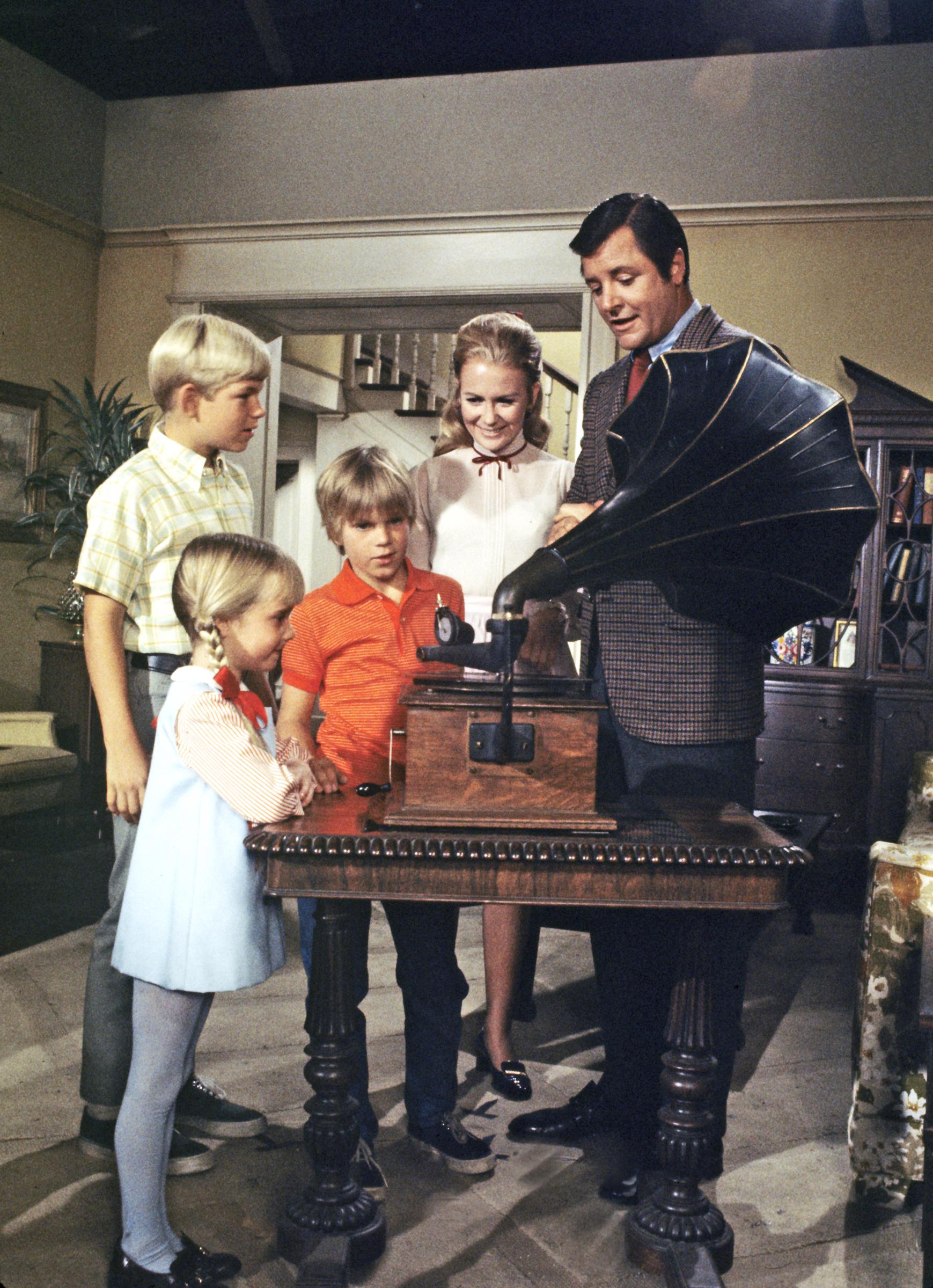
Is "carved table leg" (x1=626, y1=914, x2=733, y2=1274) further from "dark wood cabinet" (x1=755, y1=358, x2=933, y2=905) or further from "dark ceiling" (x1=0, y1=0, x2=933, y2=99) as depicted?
"dark ceiling" (x1=0, y1=0, x2=933, y2=99)

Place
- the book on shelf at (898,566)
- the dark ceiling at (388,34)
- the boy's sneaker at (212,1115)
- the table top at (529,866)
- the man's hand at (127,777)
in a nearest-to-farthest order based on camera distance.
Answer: the table top at (529,866)
the man's hand at (127,777)
the boy's sneaker at (212,1115)
the book on shelf at (898,566)
the dark ceiling at (388,34)

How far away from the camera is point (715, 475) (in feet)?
4.86

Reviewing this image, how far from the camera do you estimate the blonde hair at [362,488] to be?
5.98 feet

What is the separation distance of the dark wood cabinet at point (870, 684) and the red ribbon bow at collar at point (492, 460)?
2.47 m

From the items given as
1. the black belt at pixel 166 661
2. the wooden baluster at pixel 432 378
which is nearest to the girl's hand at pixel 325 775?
the black belt at pixel 166 661

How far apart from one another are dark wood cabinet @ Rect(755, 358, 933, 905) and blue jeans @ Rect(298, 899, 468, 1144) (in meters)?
2.72

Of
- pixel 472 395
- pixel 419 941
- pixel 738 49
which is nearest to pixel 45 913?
pixel 419 941

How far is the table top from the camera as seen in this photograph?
1.32m

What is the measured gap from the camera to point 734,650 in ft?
5.55

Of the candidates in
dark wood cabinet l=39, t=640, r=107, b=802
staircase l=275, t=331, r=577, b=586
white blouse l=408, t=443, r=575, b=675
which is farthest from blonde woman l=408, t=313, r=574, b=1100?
staircase l=275, t=331, r=577, b=586

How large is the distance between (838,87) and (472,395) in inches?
140

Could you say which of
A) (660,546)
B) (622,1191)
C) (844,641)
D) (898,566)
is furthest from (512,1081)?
(898,566)

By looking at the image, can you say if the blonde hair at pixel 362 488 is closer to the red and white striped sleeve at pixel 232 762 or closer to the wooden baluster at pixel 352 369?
the red and white striped sleeve at pixel 232 762

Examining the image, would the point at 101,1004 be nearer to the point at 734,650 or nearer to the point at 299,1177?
the point at 299,1177
